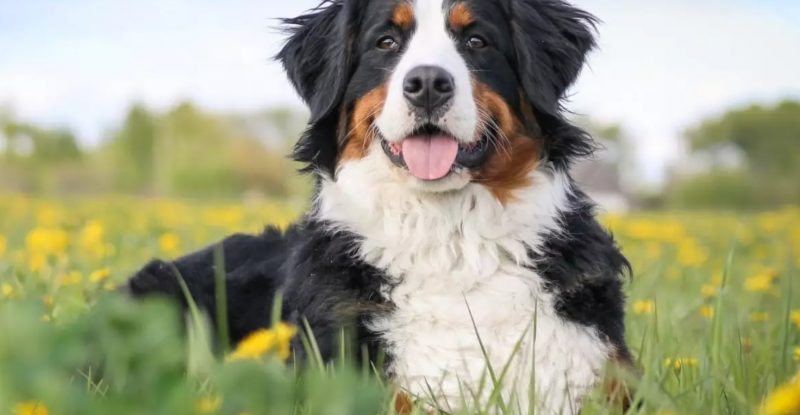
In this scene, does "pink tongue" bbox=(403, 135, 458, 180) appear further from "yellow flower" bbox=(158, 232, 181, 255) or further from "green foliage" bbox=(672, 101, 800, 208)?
"green foliage" bbox=(672, 101, 800, 208)

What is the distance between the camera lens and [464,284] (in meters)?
3.19

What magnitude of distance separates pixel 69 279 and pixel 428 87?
7.30 feet

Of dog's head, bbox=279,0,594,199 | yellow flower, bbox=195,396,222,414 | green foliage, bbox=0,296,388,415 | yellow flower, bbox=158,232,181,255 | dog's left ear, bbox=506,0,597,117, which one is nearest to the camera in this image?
green foliage, bbox=0,296,388,415

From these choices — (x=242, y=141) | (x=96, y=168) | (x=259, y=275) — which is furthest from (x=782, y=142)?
(x=259, y=275)

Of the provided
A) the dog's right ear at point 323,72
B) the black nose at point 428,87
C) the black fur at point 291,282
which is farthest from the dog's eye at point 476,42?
the black fur at point 291,282

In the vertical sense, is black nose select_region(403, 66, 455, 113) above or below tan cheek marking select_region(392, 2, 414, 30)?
below

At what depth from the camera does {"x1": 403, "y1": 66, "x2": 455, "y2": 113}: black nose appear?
3000mm

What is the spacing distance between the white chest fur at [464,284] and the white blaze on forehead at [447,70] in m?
0.22

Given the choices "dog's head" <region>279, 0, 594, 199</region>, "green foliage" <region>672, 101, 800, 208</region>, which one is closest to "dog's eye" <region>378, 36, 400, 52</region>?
"dog's head" <region>279, 0, 594, 199</region>

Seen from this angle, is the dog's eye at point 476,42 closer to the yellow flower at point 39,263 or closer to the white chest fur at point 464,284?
the white chest fur at point 464,284

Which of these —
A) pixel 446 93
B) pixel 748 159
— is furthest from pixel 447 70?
pixel 748 159

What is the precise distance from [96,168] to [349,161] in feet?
158

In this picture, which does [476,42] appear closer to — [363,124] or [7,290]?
[363,124]

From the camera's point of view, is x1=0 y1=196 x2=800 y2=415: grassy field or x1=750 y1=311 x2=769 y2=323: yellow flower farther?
x1=750 y1=311 x2=769 y2=323: yellow flower
